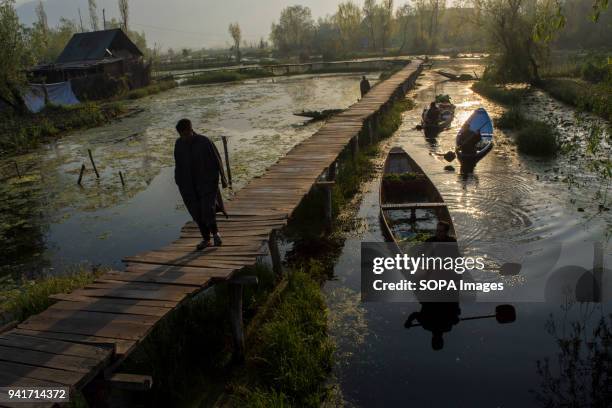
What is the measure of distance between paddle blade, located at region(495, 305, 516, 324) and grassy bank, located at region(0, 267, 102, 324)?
7350 millimetres

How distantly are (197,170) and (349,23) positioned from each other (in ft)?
294

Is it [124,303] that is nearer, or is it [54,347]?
[54,347]

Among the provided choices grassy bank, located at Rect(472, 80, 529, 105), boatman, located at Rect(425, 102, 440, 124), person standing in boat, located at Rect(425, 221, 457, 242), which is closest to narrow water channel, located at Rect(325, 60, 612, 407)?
person standing in boat, located at Rect(425, 221, 457, 242)

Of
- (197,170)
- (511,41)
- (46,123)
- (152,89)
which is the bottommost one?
(197,170)

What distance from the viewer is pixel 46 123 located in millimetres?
25766

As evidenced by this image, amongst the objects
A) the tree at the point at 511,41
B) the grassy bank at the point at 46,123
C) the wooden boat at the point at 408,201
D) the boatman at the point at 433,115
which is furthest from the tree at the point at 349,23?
the wooden boat at the point at 408,201

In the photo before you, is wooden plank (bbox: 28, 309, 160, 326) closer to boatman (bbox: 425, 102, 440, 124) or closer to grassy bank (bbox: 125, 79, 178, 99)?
boatman (bbox: 425, 102, 440, 124)

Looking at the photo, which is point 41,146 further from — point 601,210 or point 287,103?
point 601,210

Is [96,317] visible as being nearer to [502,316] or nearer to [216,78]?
[502,316]

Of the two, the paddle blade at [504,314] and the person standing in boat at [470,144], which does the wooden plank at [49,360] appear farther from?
the person standing in boat at [470,144]

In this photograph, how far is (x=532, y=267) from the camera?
8.86 metres

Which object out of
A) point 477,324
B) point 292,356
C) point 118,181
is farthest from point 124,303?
point 118,181

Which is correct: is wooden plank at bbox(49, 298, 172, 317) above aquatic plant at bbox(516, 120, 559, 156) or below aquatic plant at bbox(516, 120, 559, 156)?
below

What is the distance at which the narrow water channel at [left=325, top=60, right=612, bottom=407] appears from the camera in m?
6.16
